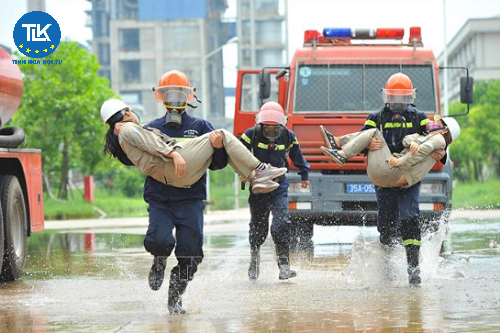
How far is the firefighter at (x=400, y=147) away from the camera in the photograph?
35.0 feet

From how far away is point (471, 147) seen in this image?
49062 millimetres

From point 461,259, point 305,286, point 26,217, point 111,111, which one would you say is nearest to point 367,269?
point 305,286

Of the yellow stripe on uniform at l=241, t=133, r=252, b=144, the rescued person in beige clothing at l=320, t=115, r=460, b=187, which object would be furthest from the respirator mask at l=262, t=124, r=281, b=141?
the rescued person in beige clothing at l=320, t=115, r=460, b=187

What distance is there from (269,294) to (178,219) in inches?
64.3

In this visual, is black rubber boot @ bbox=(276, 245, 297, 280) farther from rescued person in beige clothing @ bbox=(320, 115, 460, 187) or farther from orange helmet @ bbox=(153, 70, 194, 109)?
orange helmet @ bbox=(153, 70, 194, 109)

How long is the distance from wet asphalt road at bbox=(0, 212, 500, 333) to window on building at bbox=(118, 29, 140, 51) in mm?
105413

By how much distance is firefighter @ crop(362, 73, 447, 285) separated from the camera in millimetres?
10656

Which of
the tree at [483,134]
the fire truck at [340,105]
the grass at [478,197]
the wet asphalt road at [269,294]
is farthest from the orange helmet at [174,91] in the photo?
the tree at [483,134]

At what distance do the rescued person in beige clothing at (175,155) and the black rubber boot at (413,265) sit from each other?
2277mm

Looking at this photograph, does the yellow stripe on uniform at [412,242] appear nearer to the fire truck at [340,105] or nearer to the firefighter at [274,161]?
the firefighter at [274,161]

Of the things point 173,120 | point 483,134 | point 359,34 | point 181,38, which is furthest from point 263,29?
point 173,120

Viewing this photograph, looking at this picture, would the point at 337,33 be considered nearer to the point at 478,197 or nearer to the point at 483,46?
the point at 478,197

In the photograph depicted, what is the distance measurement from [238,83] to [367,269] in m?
5.89

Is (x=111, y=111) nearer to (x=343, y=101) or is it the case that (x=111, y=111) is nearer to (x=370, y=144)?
(x=370, y=144)
